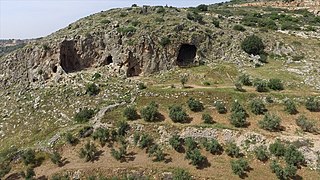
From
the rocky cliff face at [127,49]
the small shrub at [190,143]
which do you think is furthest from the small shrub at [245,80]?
the small shrub at [190,143]

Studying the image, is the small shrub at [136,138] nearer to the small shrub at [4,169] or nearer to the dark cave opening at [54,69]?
the small shrub at [4,169]

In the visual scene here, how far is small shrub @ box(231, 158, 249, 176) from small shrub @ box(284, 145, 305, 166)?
12.6ft

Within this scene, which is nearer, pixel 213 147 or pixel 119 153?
pixel 213 147

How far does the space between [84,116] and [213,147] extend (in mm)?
16609

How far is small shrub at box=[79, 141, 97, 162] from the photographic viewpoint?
35719 millimetres

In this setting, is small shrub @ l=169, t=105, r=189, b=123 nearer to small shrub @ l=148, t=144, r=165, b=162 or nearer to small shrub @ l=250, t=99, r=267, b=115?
small shrub @ l=148, t=144, r=165, b=162

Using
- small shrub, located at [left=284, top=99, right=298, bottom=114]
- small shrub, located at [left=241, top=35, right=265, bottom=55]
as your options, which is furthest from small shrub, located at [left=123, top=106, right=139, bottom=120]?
small shrub, located at [left=241, top=35, right=265, bottom=55]

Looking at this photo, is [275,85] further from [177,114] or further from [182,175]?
[182,175]

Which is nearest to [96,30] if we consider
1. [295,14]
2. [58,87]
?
[58,87]

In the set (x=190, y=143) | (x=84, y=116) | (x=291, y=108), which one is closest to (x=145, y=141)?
(x=190, y=143)

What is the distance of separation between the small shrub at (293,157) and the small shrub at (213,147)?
6275 mm

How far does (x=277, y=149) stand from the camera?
33.2m

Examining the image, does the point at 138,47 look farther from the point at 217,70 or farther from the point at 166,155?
the point at 166,155

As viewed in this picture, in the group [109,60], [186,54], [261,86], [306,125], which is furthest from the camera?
[186,54]
